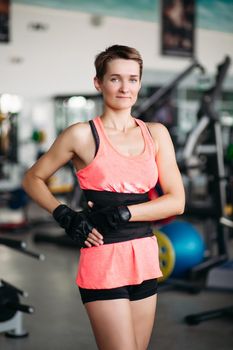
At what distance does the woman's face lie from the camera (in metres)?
1.61

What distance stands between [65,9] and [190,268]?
7.68 metres

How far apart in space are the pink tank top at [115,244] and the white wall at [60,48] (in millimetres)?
9164

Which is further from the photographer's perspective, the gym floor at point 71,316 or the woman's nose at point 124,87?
the gym floor at point 71,316

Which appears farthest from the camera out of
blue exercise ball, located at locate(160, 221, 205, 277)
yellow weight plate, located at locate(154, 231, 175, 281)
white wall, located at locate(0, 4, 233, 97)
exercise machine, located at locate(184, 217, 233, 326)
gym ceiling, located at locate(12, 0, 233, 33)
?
white wall, located at locate(0, 4, 233, 97)

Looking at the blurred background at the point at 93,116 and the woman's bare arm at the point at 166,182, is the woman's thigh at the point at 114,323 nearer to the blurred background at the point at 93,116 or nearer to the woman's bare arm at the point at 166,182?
the woman's bare arm at the point at 166,182

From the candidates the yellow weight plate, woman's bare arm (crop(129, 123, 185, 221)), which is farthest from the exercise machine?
woman's bare arm (crop(129, 123, 185, 221))

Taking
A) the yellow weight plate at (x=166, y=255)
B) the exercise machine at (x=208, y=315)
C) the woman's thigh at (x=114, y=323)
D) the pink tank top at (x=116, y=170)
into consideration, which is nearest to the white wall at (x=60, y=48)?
the yellow weight plate at (x=166, y=255)

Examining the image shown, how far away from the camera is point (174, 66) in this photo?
12.4 metres

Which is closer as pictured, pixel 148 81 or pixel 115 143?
pixel 115 143

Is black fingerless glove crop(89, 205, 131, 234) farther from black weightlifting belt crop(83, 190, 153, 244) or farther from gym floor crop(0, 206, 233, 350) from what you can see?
gym floor crop(0, 206, 233, 350)

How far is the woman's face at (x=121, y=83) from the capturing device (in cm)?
161

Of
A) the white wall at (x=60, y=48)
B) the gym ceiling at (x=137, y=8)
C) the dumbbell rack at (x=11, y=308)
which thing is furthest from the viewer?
the white wall at (x=60, y=48)

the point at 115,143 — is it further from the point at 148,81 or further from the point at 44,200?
the point at 148,81

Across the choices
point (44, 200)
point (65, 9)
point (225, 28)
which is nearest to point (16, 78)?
point (65, 9)
